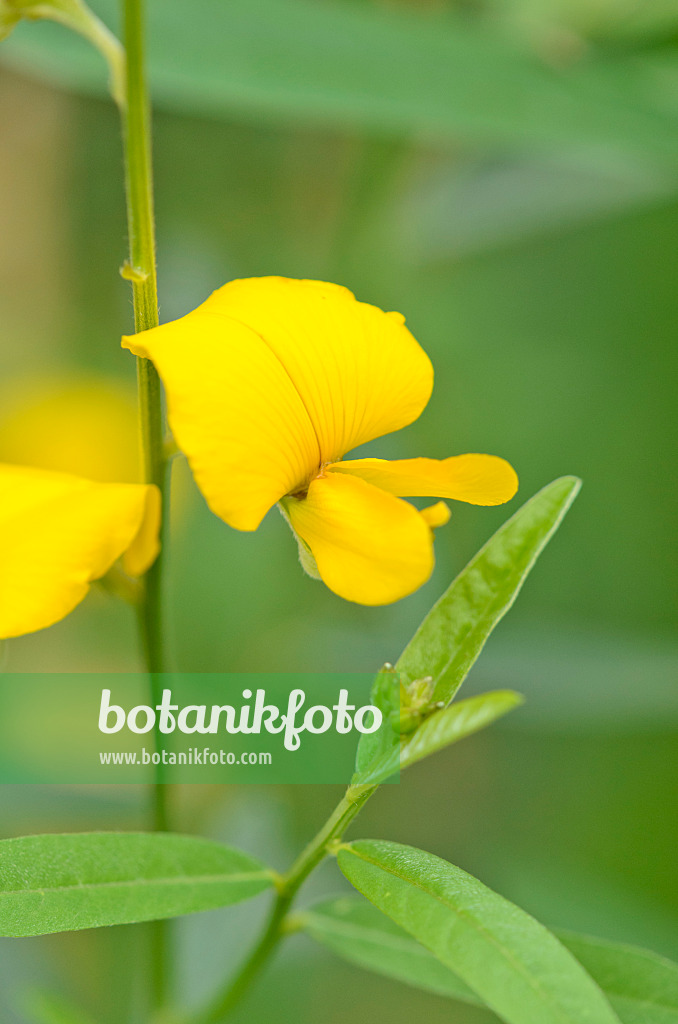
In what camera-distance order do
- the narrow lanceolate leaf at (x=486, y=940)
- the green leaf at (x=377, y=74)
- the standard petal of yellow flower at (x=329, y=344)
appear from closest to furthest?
the narrow lanceolate leaf at (x=486, y=940)
the standard petal of yellow flower at (x=329, y=344)
the green leaf at (x=377, y=74)

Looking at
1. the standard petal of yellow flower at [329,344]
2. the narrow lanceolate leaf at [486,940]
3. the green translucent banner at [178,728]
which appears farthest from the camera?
the green translucent banner at [178,728]

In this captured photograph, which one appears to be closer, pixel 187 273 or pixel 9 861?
pixel 9 861

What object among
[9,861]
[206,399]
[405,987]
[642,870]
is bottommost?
[405,987]

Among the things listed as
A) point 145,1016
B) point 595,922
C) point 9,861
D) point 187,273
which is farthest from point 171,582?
point 9,861

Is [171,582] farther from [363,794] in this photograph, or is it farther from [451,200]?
[363,794]

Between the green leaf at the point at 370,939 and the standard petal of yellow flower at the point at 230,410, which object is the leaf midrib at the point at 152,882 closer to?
the green leaf at the point at 370,939

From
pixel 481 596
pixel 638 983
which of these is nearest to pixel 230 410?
pixel 481 596

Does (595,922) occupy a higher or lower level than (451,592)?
lower

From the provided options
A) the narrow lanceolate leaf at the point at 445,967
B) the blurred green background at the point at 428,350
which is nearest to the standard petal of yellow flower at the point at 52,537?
the narrow lanceolate leaf at the point at 445,967
